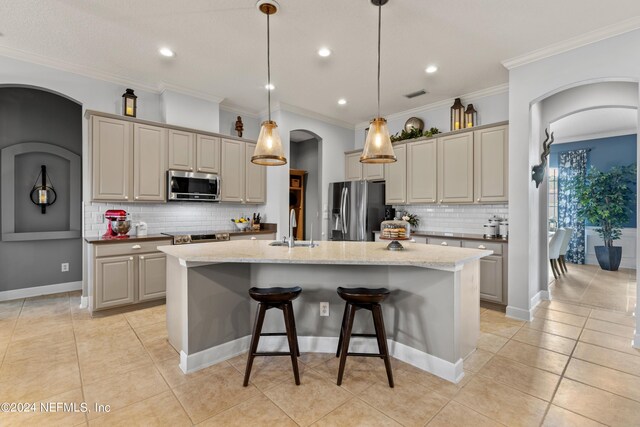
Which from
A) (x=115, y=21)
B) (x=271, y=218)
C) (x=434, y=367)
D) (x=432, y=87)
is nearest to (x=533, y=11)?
(x=432, y=87)

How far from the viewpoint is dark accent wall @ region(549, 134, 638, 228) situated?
254 inches

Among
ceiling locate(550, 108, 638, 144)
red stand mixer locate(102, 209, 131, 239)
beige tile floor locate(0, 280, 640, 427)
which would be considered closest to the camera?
beige tile floor locate(0, 280, 640, 427)

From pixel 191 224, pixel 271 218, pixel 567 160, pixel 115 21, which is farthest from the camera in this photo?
pixel 567 160

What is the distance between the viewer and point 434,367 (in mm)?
2408

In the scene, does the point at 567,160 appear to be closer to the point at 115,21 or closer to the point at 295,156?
the point at 295,156

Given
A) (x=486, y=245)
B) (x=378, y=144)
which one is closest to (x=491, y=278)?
(x=486, y=245)

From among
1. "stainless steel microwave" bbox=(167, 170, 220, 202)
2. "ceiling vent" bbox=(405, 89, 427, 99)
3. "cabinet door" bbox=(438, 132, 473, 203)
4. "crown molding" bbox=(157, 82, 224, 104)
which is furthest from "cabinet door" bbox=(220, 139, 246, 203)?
"cabinet door" bbox=(438, 132, 473, 203)

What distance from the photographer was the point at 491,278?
394 cm

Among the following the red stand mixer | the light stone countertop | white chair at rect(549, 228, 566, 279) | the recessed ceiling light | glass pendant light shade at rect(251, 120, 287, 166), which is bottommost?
white chair at rect(549, 228, 566, 279)

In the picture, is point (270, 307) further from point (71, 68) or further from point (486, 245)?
point (71, 68)

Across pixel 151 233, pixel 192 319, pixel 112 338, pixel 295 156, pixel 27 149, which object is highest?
pixel 295 156

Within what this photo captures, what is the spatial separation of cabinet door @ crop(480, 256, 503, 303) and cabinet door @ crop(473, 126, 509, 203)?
0.82 metres

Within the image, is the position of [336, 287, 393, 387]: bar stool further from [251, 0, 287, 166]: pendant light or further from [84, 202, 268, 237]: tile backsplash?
[84, 202, 268, 237]: tile backsplash

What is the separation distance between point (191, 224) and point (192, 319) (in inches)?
108
